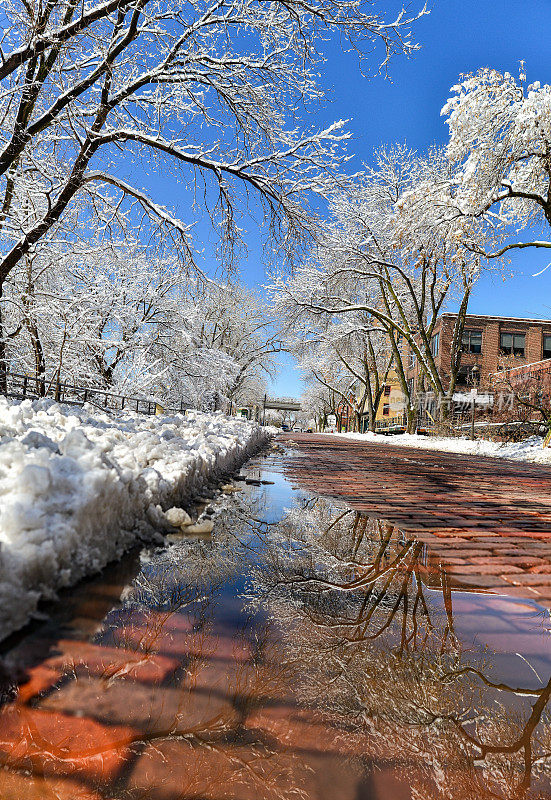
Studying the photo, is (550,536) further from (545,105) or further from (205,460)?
(545,105)

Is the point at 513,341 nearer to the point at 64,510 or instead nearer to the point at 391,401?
the point at 391,401

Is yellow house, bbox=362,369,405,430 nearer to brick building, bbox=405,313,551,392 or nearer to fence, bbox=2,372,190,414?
brick building, bbox=405,313,551,392

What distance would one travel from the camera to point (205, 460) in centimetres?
479

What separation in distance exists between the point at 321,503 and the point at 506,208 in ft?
48.4

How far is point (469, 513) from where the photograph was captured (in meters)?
4.58

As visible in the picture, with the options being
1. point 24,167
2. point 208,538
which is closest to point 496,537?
point 208,538

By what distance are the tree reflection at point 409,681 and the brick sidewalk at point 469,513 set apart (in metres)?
0.41

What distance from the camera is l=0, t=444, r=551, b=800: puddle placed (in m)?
1.08

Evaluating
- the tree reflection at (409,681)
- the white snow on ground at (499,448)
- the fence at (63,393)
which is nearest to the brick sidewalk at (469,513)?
the tree reflection at (409,681)

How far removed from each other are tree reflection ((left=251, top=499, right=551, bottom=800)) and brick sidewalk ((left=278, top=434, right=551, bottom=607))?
0.41 m

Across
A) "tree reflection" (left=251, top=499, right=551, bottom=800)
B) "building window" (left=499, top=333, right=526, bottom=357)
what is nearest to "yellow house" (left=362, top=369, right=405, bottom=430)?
"building window" (left=499, top=333, right=526, bottom=357)

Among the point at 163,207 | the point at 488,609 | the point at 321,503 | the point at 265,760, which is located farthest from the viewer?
the point at 163,207

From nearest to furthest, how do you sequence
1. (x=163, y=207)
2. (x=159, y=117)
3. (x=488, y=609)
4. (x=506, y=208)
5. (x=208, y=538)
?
(x=488, y=609)
(x=208, y=538)
(x=159, y=117)
(x=163, y=207)
(x=506, y=208)

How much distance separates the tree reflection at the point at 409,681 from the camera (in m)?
1.16
